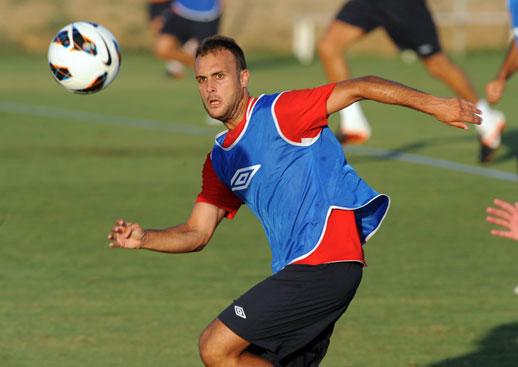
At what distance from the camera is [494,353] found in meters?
7.29

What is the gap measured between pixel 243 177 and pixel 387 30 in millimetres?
8691

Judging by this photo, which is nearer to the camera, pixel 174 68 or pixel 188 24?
pixel 188 24

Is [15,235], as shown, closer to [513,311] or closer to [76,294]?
[76,294]

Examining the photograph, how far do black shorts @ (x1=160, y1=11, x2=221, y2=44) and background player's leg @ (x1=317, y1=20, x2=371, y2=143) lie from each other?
759 centimetres

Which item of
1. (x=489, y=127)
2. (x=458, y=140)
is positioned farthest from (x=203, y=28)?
(x=489, y=127)

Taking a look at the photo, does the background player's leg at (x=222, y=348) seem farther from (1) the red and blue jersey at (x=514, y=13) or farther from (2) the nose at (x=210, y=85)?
(1) the red and blue jersey at (x=514, y=13)

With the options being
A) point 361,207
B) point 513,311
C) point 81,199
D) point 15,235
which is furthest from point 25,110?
point 361,207

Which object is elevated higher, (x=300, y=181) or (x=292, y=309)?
(x=300, y=181)

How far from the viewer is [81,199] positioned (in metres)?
12.4

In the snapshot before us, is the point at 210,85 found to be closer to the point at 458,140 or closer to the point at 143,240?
the point at 143,240

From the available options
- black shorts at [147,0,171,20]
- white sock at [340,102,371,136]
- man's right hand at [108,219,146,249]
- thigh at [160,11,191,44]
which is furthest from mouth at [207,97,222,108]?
black shorts at [147,0,171,20]

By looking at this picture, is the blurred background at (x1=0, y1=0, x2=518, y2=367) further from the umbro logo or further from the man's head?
the man's head

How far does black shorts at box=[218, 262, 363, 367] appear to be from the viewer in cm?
558

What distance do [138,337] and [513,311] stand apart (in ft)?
7.95
